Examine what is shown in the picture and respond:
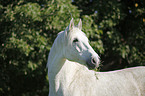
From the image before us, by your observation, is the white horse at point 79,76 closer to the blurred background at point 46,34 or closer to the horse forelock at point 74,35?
the horse forelock at point 74,35

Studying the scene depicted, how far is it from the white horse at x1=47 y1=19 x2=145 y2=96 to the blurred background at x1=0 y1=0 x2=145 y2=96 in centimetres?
198

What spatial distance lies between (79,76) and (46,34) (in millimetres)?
3773

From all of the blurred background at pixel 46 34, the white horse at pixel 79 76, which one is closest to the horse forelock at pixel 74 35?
the white horse at pixel 79 76

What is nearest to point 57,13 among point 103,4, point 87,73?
point 103,4

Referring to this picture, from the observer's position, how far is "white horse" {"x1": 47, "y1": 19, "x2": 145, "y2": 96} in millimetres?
2340

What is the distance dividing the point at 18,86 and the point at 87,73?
5295mm

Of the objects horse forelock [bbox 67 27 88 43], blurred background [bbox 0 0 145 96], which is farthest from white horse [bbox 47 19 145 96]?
blurred background [bbox 0 0 145 96]

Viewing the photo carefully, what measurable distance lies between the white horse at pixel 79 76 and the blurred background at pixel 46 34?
1.98 metres

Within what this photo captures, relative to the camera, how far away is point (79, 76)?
102 inches

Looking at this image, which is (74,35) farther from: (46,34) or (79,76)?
(46,34)

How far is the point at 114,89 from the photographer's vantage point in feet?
8.67

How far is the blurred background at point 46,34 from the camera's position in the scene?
555cm

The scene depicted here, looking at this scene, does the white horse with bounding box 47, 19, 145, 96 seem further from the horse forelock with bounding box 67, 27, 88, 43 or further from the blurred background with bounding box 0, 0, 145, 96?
the blurred background with bounding box 0, 0, 145, 96

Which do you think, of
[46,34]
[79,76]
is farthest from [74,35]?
[46,34]
